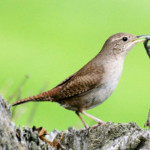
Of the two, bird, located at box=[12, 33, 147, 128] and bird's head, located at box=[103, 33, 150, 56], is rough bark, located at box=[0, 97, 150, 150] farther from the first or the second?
bird's head, located at box=[103, 33, 150, 56]

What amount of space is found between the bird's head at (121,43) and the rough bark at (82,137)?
4.17 ft

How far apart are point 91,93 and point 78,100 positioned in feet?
0.45

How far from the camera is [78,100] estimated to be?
343 centimetres

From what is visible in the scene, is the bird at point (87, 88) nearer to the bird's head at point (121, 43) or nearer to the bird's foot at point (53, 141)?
the bird's head at point (121, 43)

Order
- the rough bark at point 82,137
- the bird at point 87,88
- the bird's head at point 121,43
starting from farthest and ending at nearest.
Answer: the bird's head at point 121,43, the bird at point 87,88, the rough bark at point 82,137

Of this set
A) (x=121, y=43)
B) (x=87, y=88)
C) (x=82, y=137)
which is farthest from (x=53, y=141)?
(x=121, y=43)

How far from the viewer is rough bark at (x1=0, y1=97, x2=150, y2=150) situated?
195 centimetres

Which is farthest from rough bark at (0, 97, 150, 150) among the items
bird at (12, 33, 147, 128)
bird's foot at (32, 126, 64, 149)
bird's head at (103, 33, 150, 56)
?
bird's head at (103, 33, 150, 56)

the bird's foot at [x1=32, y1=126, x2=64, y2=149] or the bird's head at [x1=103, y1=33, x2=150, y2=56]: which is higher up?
the bird's head at [x1=103, y1=33, x2=150, y2=56]

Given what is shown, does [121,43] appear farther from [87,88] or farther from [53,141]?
[53,141]

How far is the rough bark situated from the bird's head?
127cm

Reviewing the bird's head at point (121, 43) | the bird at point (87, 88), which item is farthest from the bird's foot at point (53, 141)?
the bird's head at point (121, 43)

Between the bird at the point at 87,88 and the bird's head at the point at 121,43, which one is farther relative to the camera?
the bird's head at the point at 121,43

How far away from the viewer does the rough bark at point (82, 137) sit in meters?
1.95
